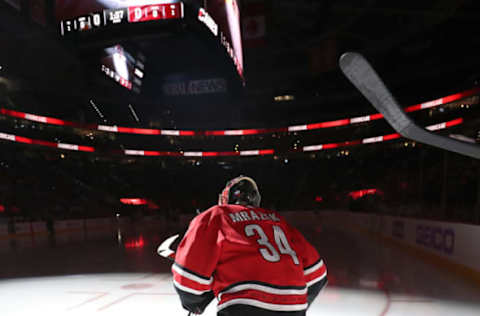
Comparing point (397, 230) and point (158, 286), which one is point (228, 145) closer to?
point (397, 230)

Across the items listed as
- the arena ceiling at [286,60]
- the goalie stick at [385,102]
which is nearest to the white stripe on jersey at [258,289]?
the goalie stick at [385,102]

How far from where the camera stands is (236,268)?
141 cm

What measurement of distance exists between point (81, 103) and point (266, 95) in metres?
12.4

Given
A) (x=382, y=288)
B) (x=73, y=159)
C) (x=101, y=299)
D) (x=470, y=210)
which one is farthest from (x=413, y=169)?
(x=73, y=159)

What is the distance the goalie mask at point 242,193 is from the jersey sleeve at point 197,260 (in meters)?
0.26

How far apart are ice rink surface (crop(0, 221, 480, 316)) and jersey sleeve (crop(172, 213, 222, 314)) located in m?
3.36

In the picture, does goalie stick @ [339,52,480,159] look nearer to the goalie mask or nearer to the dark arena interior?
the dark arena interior

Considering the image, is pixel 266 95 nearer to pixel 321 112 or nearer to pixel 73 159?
pixel 321 112

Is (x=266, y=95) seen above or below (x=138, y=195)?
above

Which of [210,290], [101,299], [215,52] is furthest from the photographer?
[215,52]

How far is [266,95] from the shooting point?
88.7 ft

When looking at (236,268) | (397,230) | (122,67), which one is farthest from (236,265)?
(397,230)

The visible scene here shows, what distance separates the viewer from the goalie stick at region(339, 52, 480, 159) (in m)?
0.69

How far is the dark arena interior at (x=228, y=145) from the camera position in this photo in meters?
5.68
